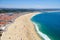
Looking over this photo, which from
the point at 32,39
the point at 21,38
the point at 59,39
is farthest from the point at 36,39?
the point at 59,39

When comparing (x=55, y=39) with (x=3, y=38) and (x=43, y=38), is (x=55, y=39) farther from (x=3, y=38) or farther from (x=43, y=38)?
(x=3, y=38)

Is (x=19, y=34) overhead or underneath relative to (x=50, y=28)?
overhead

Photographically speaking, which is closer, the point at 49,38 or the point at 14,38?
the point at 14,38

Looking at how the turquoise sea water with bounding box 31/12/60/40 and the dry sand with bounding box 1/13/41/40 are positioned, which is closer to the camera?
the dry sand with bounding box 1/13/41/40

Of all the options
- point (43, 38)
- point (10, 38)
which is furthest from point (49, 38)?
point (10, 38)

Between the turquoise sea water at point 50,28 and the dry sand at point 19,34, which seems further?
the turquoise sea water at point 50,28

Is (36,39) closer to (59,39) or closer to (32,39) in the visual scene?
(32,39)

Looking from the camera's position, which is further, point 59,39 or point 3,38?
point 59,39

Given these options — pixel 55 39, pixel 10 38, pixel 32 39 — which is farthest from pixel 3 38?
pixel 55 39

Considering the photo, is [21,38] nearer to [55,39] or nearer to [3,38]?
[3,38]
